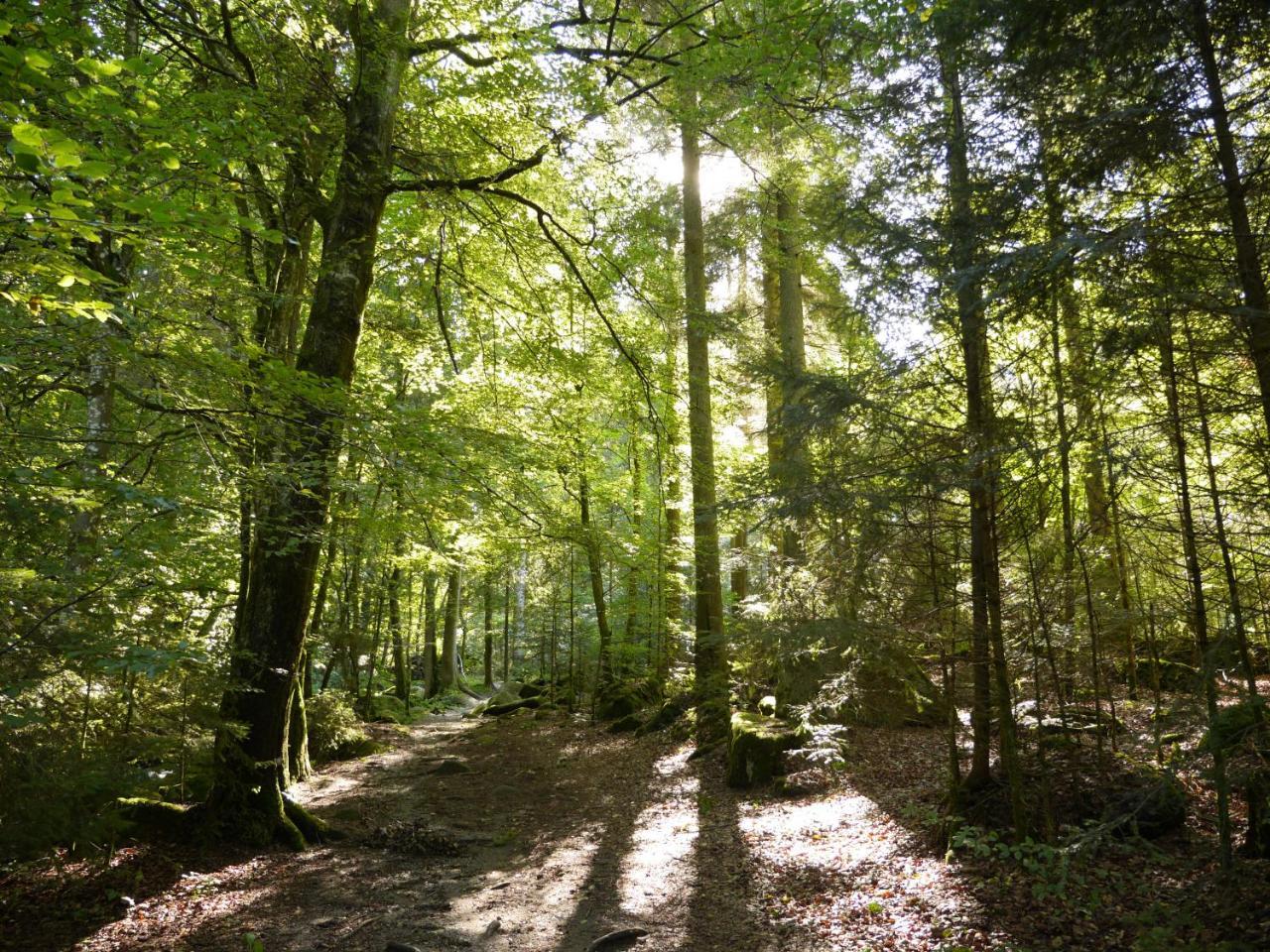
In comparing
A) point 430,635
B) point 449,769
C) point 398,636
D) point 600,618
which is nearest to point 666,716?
point 600,618

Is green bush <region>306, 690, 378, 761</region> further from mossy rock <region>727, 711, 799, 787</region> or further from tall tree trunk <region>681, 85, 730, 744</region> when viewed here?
mossy rock <region>727, 711, 799, 787</region>

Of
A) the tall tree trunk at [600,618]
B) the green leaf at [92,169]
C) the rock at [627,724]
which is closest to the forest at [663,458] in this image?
the green leaf at [92,169]

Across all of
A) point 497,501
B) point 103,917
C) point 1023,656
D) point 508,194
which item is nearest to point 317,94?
Result: point 508,194

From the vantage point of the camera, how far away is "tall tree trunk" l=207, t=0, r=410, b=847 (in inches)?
283

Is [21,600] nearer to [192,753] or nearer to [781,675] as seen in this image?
[192,753]

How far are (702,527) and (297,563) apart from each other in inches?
292

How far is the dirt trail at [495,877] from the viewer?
5535 mm

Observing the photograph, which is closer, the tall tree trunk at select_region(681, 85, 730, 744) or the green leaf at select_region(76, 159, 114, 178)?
the green leaf at select_region(76, 159, 114, 178)

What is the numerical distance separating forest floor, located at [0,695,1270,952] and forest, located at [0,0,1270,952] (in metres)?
0.05

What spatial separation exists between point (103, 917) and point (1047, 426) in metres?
8.85

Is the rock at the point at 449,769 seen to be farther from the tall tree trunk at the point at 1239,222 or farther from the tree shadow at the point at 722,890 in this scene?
the tall tree trunk at the point at 1239,222

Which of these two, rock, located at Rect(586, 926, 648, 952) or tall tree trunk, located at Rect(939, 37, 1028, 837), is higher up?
tall tree trunk, located at Rect(939, 37, 1028, 837)

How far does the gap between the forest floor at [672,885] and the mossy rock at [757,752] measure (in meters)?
0.29

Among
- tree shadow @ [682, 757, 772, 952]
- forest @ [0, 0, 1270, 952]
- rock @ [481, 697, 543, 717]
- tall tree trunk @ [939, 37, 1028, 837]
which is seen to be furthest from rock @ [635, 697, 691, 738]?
tall tree trunk @ [939, 37, 1028, 837]
